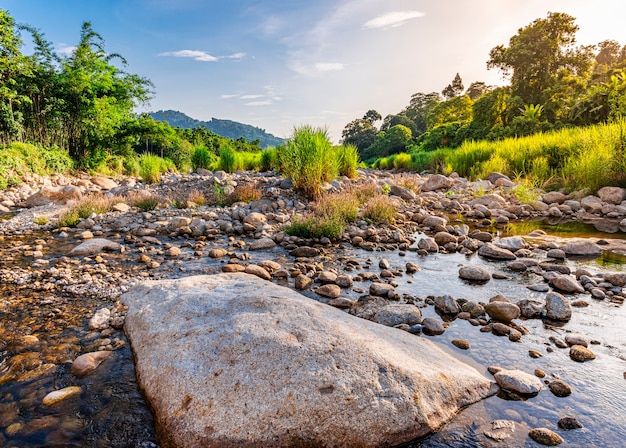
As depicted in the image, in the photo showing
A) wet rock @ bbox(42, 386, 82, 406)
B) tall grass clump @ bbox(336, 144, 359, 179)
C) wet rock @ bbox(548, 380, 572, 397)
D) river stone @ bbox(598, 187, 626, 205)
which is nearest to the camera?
wet rock @ bbox(42, 386, 82, 406)

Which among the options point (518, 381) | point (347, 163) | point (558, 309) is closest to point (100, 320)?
point (518, 381)

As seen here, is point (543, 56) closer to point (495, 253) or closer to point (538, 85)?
point (538, 85)

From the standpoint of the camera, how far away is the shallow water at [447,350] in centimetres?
189

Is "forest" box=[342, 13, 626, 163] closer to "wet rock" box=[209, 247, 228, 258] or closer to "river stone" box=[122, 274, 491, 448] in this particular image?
"wet rock" box=[209, 247, 228, 258]

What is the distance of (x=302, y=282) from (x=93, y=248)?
3607mm

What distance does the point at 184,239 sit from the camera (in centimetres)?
648

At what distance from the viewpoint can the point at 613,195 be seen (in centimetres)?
827

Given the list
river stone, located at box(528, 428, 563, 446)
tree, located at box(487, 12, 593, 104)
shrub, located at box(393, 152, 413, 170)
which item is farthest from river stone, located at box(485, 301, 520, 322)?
tree, located at box(487, 12, 593, 104)

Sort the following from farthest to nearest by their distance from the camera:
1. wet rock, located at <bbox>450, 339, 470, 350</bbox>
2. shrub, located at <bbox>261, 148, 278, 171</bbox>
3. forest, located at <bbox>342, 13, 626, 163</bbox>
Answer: forest, located at <bbox>342, 13, 626, 163</bbox> < shrub, located at <bbox>261, 148, 278, 171</bbox> < wet rock, located at <bbox>450, 339, 470, 350</bbox>

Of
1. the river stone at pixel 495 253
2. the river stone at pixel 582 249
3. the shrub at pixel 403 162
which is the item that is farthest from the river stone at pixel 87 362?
the shrub at pixel 403 162

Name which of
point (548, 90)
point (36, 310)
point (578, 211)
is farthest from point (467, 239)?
point (548, 90)

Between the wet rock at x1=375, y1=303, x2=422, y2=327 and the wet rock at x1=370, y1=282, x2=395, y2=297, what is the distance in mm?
507

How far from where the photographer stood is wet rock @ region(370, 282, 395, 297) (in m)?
3.81

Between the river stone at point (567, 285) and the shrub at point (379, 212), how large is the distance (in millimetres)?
3656
